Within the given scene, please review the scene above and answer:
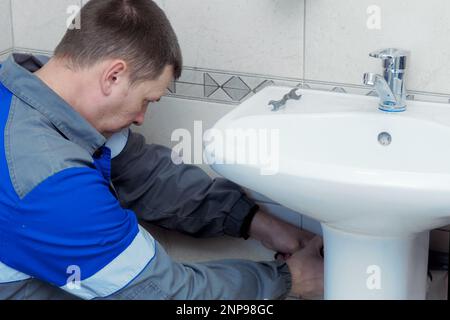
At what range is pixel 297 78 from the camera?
1.54 meters

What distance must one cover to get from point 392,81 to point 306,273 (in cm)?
40

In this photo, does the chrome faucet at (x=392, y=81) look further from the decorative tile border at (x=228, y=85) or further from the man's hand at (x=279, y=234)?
the man's hand at (x=279, y=234)

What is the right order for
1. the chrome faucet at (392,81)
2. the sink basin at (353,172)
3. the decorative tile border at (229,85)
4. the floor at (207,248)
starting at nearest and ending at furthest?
the sink basin at (353,172), the chrome faucet at (392,81), the decorative tile border at (229,85), the floor at (207,248)

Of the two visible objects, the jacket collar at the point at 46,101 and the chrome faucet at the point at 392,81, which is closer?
the jacket collar at the point at 46,101

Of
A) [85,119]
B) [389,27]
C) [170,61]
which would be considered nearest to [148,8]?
[170,61]

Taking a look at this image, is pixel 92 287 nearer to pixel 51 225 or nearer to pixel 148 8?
pixel 51 225

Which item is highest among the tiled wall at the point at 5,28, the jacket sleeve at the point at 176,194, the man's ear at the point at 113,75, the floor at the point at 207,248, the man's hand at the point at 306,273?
the tiled wall at the point at 5,28

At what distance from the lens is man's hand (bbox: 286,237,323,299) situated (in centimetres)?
144

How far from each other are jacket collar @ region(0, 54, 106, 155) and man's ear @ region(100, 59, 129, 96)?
67 millimetres

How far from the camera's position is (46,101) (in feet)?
4.14

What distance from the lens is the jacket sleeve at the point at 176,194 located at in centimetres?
160

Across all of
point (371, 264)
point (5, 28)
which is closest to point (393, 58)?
point (371, 264)

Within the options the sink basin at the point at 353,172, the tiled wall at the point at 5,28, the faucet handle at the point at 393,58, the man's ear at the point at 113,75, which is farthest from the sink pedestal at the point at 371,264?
the tiled wall at the point at 5,28

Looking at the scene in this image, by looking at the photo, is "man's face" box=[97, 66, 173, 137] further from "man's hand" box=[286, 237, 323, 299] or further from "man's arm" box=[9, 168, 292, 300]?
"man's hand" box=[286, 237, 323, 299]
